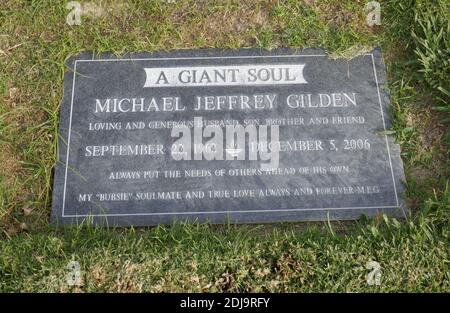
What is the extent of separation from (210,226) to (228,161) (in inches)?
15.1

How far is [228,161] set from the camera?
2.94 meters

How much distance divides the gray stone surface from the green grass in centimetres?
8

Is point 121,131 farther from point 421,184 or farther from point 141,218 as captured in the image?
point 421,184

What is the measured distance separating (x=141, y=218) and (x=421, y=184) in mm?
1614

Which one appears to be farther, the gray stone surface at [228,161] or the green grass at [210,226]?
the gray stone surface at [228,161]

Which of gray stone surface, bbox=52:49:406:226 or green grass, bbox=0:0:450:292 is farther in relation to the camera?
gray stone surface, bbox=52:49:406:226

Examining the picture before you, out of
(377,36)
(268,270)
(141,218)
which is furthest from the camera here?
(377,36)

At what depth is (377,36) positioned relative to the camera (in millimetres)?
3262

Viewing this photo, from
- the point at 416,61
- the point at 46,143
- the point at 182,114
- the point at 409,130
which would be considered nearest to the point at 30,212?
the point at 46,143

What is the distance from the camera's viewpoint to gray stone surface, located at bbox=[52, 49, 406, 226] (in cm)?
286

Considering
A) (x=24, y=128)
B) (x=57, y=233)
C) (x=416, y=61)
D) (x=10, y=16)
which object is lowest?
(x=57, y=233)

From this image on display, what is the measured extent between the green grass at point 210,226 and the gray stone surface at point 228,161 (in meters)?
0.08

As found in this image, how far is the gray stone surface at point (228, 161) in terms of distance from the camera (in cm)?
286

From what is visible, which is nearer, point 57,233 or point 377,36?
point 57,233
